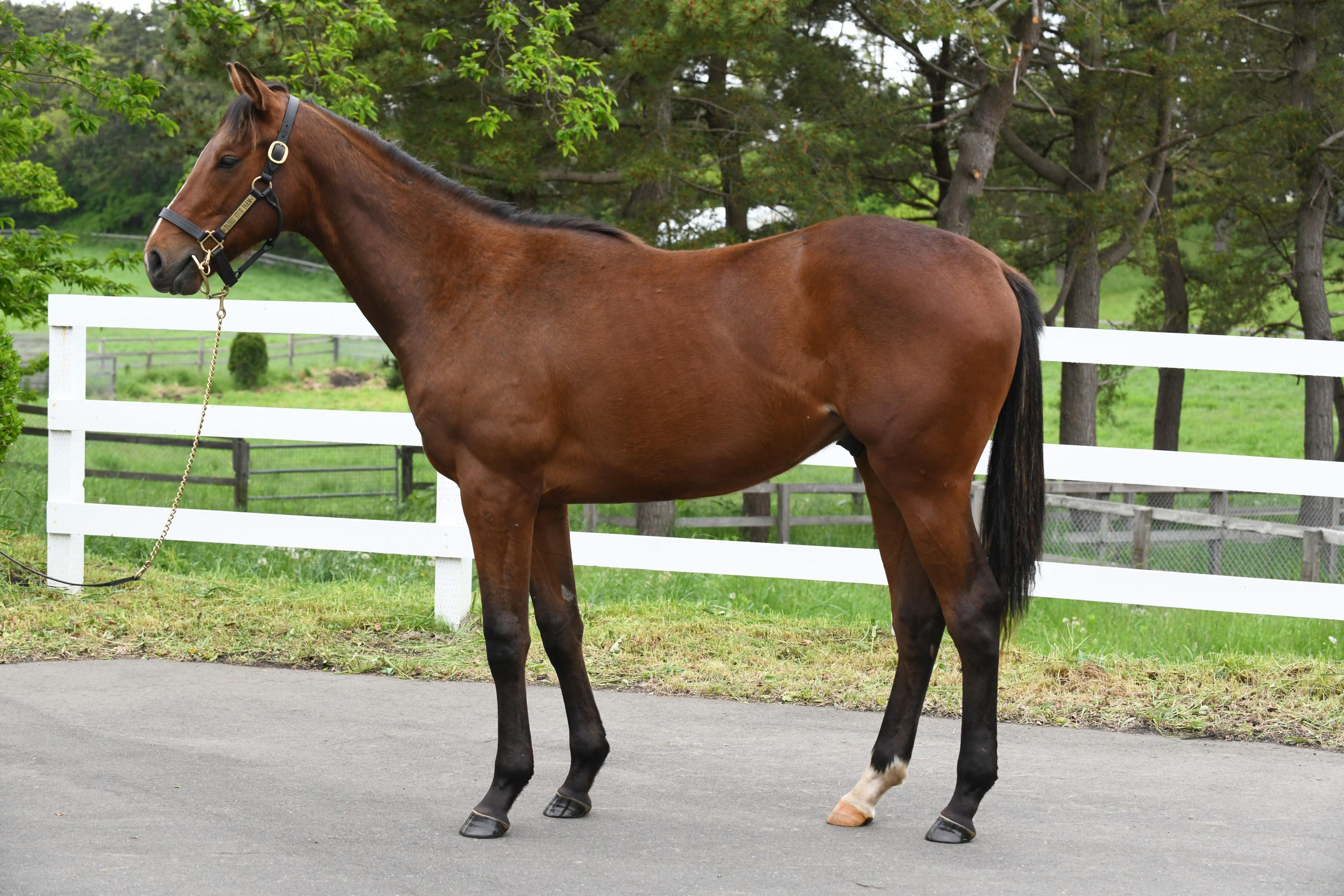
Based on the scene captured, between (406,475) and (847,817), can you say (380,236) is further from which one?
(406,475)

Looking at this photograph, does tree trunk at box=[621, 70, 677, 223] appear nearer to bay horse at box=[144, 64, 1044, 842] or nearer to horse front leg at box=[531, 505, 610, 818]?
bay horse at box=[144, 64, 1044, 842]

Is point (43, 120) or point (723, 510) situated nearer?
point (43, 120)

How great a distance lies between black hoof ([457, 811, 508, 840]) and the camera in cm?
341

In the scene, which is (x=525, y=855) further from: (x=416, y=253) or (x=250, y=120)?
(x=250, y=120)

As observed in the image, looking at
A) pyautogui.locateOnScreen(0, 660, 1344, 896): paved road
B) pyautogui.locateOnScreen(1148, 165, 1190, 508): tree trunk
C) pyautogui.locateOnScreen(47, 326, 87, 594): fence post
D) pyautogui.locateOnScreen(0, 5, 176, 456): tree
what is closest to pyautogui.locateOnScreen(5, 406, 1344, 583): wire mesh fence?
pyautogui.locateOnScreen(1148, 165, 1190, 508): tree trunk

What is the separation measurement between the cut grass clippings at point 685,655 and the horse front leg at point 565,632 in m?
1.22

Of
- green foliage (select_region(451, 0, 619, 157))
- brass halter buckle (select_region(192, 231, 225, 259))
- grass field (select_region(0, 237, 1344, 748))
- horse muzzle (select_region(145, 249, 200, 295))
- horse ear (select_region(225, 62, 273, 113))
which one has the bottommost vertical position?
grass field (select_region(0, 237, 1344, 748))

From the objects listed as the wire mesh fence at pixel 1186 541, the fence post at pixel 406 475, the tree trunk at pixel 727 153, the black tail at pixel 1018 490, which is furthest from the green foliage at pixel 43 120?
the wire mesh fence at pixel 1186 541

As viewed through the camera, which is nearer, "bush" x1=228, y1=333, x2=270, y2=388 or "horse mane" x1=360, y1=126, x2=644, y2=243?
"horse mane" x1=360, y1=126, x2=644, y2=243

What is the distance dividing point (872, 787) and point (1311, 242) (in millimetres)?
16008

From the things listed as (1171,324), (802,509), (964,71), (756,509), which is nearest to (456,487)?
(756,509)

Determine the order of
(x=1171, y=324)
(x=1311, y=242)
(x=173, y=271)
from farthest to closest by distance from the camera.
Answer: (x=1171, y=324) → (x=1311, y=242) → (x=173, y=271)

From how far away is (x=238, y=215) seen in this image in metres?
3.59

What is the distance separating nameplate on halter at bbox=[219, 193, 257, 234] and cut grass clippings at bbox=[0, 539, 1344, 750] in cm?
236
